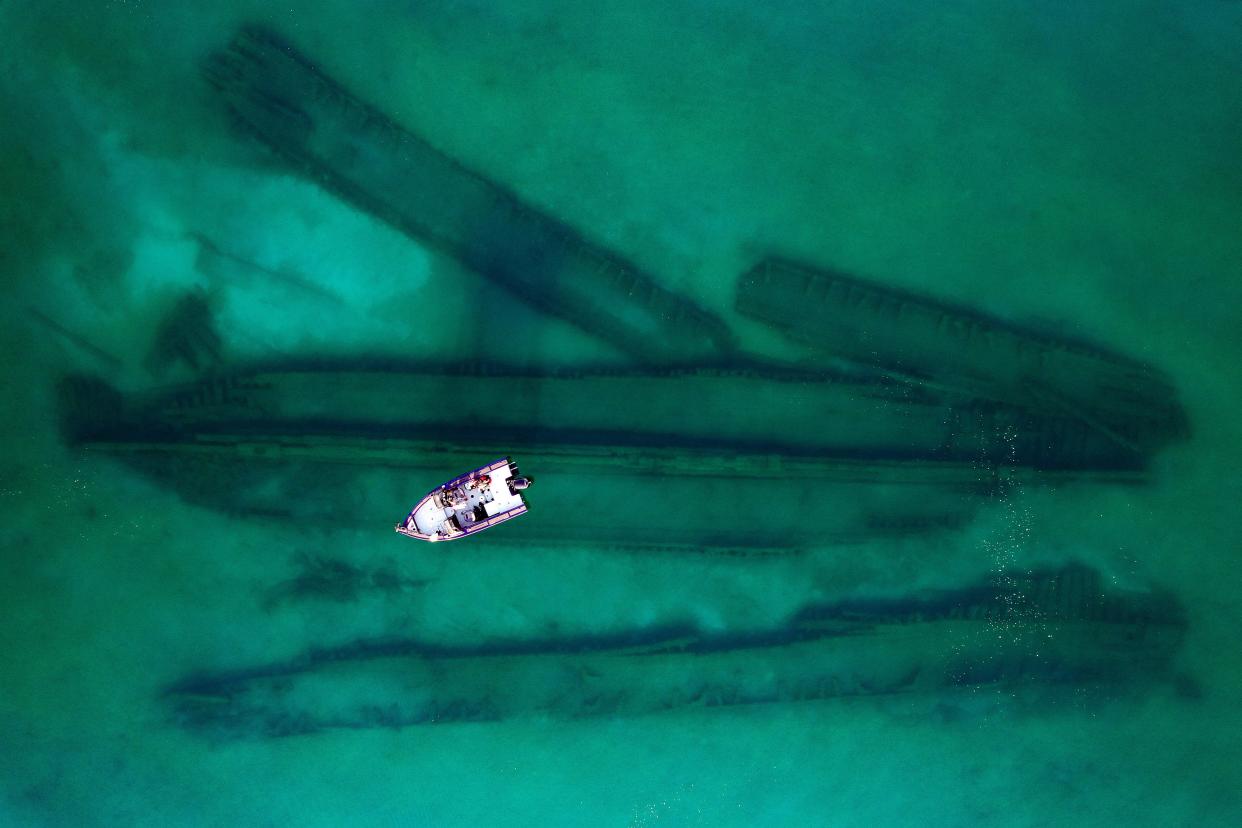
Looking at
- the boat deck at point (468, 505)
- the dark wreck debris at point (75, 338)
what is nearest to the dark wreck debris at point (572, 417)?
the boat deck at point (468, 505)

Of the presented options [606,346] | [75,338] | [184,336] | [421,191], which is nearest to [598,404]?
[606,346]

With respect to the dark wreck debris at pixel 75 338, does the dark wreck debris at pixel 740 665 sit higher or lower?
lower

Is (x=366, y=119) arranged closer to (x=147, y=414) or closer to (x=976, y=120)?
(x=147, y=414)

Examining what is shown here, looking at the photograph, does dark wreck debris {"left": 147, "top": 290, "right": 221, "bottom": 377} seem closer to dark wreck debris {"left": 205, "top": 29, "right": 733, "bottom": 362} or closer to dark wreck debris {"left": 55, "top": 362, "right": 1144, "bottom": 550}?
dark wreck debris {"left": 55, "top": 362, "right": 1144, "bottom": 550}

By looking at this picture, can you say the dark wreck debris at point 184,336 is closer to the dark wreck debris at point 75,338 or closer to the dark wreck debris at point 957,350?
the dark wreck debris at point 75,338

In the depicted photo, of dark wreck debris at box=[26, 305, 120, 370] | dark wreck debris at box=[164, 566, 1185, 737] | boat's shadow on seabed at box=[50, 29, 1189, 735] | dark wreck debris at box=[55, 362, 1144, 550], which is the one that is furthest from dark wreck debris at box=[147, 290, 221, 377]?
dark wreck debris at box=[164, 566, 1185, 737]

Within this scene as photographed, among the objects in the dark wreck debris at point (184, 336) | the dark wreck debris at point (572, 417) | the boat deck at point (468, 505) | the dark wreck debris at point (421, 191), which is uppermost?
the dark wreck debris at point (421, 191)

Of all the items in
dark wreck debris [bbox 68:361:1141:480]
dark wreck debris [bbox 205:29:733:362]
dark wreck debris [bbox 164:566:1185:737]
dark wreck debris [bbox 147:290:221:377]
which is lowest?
dark wreck debris [bbox 164:566:1185:737]
